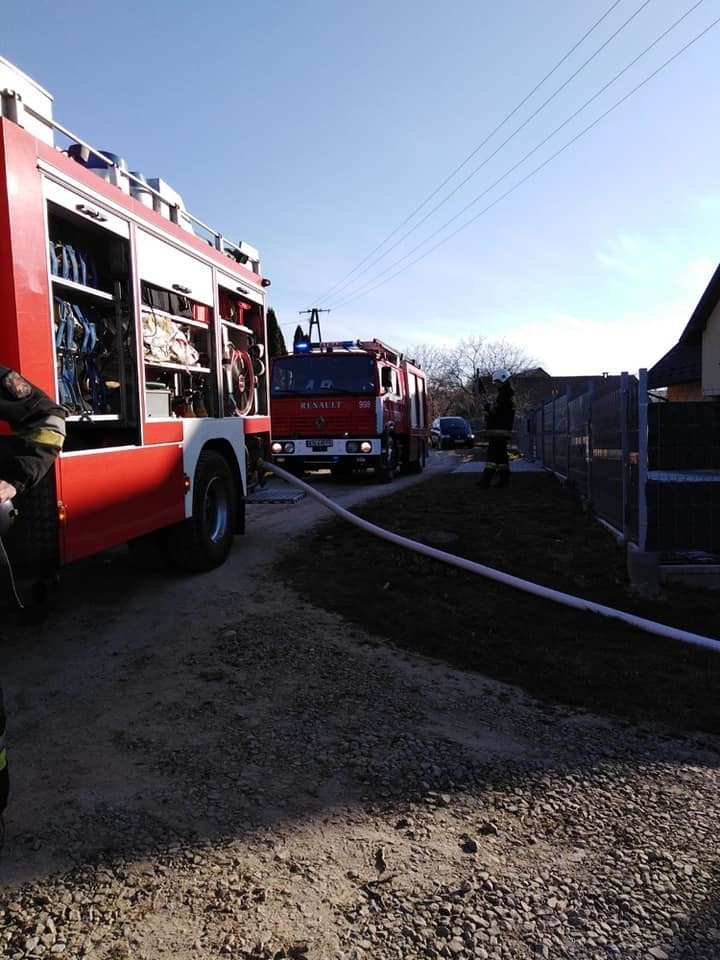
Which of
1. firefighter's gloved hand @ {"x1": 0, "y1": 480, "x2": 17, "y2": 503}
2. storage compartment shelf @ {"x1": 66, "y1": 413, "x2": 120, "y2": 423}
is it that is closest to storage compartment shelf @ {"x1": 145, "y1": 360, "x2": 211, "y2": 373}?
storage compartment shelf @ {"x1": 66, "y1": 413, "x2": 120, "y2": 423}

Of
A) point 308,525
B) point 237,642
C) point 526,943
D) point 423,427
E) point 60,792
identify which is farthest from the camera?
point 423,427

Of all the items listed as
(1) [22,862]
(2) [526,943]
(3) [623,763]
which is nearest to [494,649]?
(3) [623,763]

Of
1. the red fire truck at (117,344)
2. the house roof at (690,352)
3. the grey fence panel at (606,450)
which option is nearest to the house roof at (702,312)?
the house roof at (690,352)

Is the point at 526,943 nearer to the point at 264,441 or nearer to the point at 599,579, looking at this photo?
the point at 599,579

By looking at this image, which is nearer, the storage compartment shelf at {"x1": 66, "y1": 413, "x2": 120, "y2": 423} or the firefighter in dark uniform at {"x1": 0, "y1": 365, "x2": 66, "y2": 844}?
the firefighter in dark uniform at {"x1": 0, "y1": 365, "x2": 66, "y2": 844}

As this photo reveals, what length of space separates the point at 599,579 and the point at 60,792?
4882mm

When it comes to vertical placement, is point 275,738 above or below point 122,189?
below

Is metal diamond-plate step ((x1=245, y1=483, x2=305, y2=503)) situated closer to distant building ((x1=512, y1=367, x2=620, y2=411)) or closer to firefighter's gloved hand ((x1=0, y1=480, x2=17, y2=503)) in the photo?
firefighter's gloved hand ((x1=0, y1=480, x2=17, y2=503))

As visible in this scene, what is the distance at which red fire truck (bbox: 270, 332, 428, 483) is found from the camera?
45.7 ft

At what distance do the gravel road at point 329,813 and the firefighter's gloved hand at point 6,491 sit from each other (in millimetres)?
1235

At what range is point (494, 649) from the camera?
4.89 meters

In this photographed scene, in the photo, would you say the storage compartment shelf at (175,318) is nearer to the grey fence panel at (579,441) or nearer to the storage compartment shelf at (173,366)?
the storage compartment shelf at (173,366)

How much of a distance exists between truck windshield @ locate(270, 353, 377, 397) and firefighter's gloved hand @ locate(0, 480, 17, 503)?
11435 mm

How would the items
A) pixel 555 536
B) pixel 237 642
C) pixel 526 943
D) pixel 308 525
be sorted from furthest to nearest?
1. pixel 308 525
2. pixel 555 536
3. pixel 237 642
4. pixel 526 943
